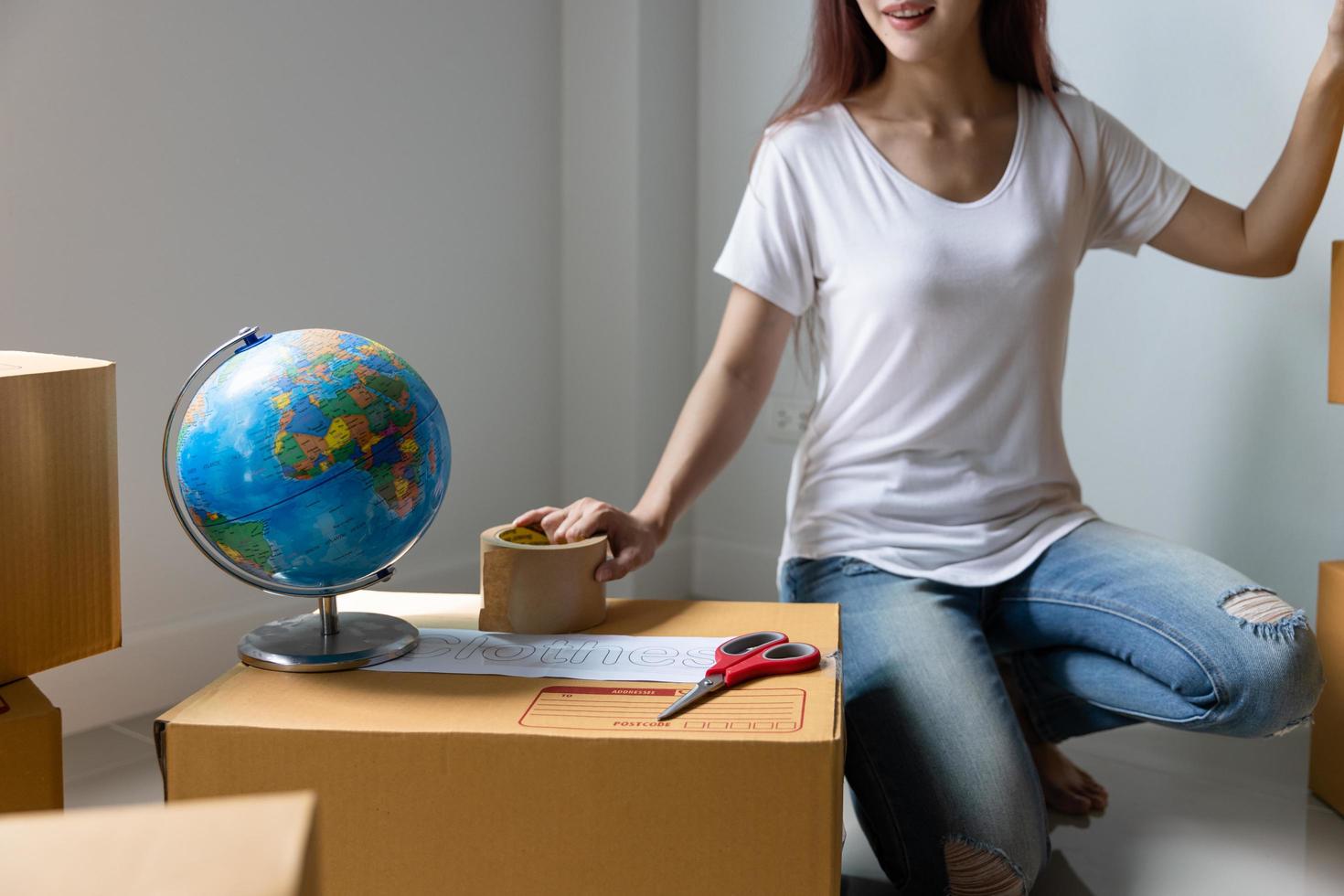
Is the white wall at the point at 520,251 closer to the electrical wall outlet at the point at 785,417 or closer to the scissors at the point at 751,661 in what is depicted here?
the electrical wall outlet at the point at 785,417

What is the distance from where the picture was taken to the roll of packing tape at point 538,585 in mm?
1128

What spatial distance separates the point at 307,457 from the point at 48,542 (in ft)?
1.02

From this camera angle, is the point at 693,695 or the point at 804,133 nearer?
the point at 693,695

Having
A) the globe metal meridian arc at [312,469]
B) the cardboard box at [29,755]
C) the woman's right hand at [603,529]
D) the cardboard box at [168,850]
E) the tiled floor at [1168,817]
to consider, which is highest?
the globe metal meridian arc at [312,469]

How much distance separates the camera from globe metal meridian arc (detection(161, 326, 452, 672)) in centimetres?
96

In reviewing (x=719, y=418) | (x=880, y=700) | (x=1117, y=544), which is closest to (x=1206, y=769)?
(x=1117, y=544)

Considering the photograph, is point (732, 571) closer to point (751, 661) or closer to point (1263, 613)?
point (1263, 613)

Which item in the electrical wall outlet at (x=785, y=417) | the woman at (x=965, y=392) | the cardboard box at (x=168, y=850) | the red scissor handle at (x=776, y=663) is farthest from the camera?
the electrical wall outlet at (x=785, y=417)

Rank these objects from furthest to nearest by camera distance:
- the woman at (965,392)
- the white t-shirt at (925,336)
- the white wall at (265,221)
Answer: the white wall at (265,221) → the white t-shirt at (925,336) → the woman at (965,392)

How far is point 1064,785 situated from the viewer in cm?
168

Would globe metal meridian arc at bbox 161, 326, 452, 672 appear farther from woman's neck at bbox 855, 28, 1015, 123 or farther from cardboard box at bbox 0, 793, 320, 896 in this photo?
woman's neck at bbox 855, 28, 1015, 123

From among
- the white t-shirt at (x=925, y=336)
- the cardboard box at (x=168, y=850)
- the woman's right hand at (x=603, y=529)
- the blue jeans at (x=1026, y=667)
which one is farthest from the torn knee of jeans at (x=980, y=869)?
the cardboard box at (x=168, y=850)

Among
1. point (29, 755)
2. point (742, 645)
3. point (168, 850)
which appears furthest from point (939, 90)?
point (168, 850)

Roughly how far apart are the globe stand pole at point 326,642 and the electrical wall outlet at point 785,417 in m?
1.45
